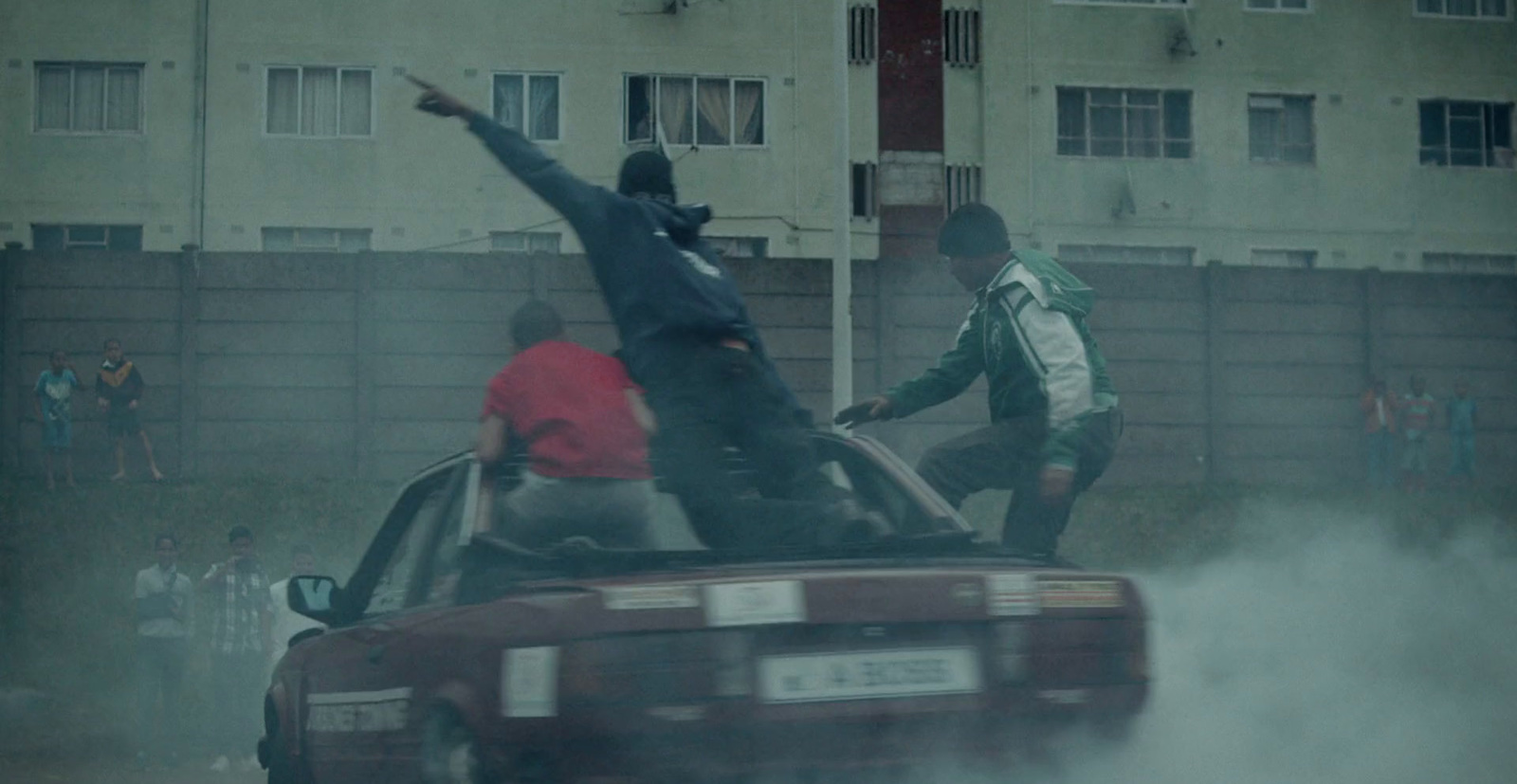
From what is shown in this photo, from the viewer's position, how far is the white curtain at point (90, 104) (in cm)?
2481

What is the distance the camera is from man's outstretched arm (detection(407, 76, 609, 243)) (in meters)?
5.05

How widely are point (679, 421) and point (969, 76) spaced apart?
72.5ft

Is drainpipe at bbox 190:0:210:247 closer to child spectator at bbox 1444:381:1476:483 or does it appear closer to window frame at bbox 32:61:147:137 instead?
window frame at bbox 32:61:147:137

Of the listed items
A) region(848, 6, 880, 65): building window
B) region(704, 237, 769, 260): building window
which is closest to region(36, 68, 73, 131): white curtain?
region(704, 237, 769, 260): building window

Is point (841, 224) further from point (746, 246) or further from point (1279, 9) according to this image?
point (1279, 9)

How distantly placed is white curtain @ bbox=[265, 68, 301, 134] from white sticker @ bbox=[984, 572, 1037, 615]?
73.0ft

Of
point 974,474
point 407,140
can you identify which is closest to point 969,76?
point 407,140

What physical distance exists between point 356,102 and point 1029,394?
2103cm

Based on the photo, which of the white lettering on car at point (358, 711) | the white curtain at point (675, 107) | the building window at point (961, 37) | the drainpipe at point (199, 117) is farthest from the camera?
the building window at point (961, 37)

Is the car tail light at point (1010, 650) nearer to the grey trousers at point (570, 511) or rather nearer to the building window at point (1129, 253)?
the grey trousers at point (570, 511)

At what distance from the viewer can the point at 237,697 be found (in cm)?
1283

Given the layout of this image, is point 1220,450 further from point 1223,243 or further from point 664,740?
point 664,740

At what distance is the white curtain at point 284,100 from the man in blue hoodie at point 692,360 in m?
20.7

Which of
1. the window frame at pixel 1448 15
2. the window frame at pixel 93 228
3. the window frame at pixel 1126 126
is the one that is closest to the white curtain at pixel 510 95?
the window frame at pixel 93 228
